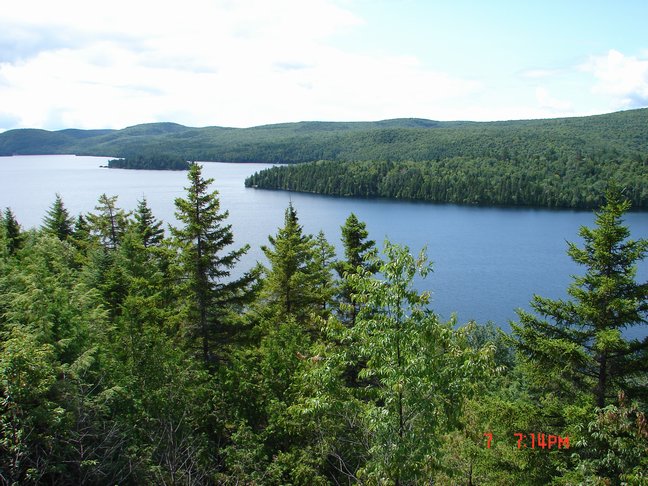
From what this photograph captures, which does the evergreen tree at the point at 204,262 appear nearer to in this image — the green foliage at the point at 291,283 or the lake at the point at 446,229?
the green foliage at the point at 291,283

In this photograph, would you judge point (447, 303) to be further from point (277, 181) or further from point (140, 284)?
point (277, 181)

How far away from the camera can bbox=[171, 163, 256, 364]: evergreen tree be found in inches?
640

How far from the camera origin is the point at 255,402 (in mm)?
12625

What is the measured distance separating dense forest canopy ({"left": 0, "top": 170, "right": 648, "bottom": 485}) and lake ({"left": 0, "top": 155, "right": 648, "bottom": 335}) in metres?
14.3

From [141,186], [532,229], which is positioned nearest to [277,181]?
[141,186]

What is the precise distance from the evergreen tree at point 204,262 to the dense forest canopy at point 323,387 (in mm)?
66

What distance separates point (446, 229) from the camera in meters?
86.6

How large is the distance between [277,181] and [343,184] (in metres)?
21.6

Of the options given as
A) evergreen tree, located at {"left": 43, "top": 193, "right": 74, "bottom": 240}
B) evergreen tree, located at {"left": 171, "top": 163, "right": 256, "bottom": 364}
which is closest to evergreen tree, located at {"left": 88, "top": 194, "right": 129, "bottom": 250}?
evergreen tree, located at {"left": 43, "top": 193, "right": 74, "bottom": 240}

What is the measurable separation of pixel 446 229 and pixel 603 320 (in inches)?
3082

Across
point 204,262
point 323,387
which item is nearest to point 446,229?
point 204,262

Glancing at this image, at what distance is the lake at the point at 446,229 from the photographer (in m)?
52.3
